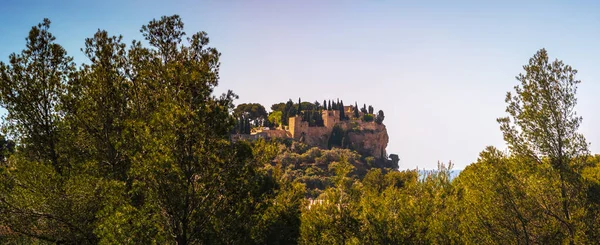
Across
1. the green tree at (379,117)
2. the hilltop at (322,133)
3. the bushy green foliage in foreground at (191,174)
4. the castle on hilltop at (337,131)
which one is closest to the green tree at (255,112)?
the hilltop at (322,133)

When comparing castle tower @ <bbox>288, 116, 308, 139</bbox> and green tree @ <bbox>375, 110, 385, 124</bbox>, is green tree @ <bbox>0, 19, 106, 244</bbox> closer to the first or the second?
castle tower @ <bbox>288, 116, 308, 139</bbox>

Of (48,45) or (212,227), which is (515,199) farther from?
(48,45)

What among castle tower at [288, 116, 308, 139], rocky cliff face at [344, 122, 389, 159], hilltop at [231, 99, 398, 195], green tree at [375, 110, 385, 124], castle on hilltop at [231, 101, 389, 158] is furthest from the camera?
green tree at [375, 110, 385, 124]

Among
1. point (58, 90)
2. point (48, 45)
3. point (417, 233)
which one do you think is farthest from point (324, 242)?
point (48, 45)

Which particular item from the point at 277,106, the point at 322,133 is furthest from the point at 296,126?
the point at 277,106

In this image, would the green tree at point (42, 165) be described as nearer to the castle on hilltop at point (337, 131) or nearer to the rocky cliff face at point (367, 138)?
the castle on hilltop at point (337, 131)

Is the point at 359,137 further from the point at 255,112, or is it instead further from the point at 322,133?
the point at 255,112

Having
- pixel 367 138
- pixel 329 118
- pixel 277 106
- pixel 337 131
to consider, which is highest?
pixel 277 106

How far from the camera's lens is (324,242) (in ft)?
52.0

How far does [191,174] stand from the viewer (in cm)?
1020

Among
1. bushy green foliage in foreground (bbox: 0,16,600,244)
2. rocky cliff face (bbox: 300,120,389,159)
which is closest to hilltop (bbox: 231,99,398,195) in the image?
rocky cliff face (bbox: 300,120,389,159)

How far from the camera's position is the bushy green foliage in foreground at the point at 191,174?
10.2 metres

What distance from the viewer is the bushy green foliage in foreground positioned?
1023 centimetres

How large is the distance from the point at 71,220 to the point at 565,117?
55.9 ft
